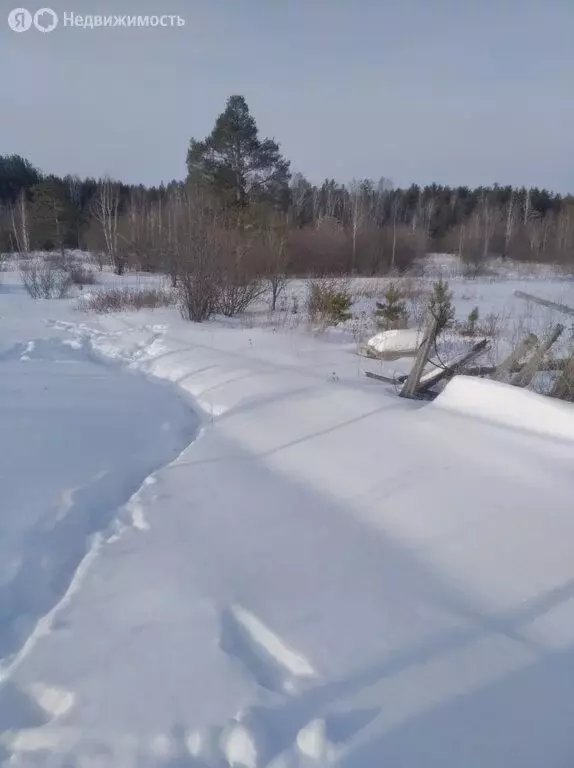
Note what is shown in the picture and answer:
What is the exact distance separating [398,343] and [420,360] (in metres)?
2.33

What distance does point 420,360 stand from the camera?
5109 mm

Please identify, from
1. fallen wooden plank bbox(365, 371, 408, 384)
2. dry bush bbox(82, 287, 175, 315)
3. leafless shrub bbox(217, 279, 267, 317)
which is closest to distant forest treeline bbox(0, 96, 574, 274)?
leafless shrub bbox(217, 279, 267, 317)

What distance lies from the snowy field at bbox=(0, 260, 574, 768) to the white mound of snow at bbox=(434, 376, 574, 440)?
2cm

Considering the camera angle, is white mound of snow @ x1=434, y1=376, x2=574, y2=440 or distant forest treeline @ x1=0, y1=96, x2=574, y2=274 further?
distant forest treeline @ x1=0, y1=96, x2=574, y2=274

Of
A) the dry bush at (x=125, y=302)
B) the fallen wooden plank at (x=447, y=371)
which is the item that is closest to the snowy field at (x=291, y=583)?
the fallen wooden plank at (x=447, y=371)

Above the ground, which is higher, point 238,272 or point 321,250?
point 321,250

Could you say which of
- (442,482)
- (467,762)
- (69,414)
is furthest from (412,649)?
(69,414)

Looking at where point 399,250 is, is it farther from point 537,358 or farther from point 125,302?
point 537,358

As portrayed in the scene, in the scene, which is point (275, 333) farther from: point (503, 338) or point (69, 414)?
point (69, 414)

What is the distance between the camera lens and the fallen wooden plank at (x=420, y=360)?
5.05 m

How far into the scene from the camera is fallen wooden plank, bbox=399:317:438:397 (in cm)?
505

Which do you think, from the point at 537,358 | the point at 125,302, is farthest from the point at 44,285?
the point at 537,358

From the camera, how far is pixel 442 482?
3.25m

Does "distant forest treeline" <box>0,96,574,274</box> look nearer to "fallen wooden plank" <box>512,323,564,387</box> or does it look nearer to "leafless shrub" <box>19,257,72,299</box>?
"leafless shrub" <box>19,257,72,299</box>
